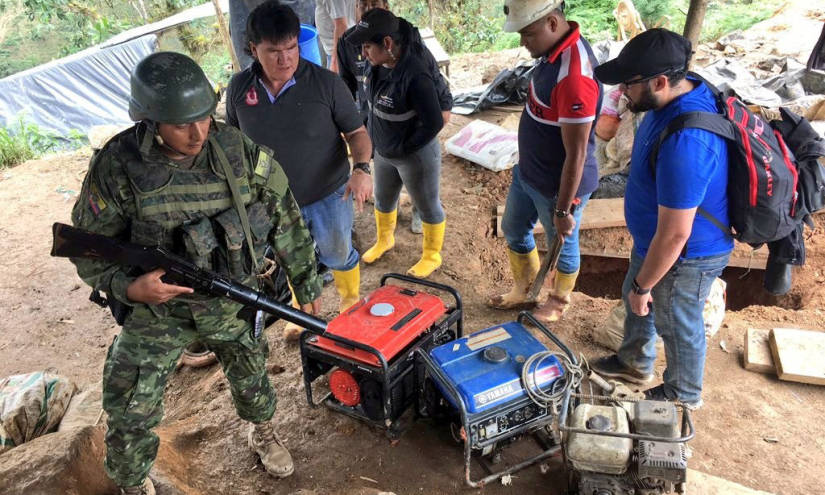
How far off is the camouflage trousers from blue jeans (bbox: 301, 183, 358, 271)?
1198 mm

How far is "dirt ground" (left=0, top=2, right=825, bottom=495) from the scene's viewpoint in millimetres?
3037

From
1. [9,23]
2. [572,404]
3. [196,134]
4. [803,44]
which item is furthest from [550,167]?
[9,23]

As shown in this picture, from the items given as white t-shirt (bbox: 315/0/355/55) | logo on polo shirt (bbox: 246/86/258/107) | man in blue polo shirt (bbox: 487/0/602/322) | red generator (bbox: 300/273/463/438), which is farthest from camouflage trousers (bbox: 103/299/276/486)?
white t-shirt (bbox: 315/0/355/55)

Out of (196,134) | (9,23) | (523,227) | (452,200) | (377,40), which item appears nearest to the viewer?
(196,134)

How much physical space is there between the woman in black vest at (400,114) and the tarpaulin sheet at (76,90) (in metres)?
9.82

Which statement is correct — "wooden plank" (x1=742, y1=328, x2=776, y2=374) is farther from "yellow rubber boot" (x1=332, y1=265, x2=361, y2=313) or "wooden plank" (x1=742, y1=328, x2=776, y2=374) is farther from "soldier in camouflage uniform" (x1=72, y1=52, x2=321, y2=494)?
"soldier in camouflage uniform" (x1=72, y1=52, x2=321, y2=494)

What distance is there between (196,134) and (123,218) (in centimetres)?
48

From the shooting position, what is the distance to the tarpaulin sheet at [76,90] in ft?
38.3

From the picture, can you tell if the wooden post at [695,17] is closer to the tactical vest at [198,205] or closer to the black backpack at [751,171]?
the black backpack at [751,171]

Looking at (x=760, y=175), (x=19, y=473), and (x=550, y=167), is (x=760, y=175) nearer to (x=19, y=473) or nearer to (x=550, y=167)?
(x=550, y=167)

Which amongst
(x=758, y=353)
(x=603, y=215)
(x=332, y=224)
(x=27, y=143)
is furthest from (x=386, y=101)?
(x=27, y=143)

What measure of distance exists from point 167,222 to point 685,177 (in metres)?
2.25

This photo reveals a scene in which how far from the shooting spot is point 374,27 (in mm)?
3668

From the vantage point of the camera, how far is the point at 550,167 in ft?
11.2
